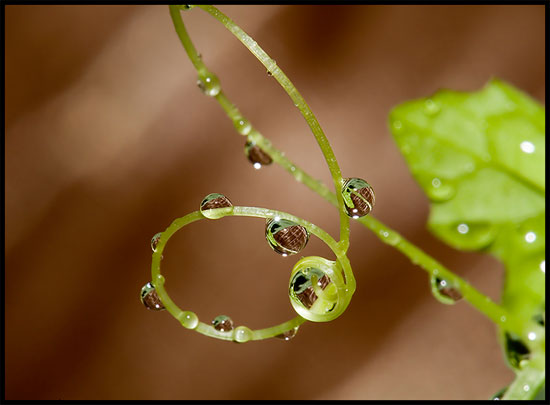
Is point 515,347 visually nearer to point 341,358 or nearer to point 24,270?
point 341,358

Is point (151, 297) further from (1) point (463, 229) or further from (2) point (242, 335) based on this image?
(1) point (463, 229)

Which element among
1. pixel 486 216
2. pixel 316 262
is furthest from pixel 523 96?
pixel 316 262

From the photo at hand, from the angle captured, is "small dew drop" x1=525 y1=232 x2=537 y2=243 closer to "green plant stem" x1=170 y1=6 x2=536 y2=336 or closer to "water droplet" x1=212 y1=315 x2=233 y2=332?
"green plant stem" x1=170 y1=6 x2=536 y2=336

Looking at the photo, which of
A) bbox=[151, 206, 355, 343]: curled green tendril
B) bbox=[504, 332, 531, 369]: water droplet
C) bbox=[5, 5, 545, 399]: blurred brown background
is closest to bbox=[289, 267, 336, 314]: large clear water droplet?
bbox=[151, 206, 355, 343]: curled green tendril

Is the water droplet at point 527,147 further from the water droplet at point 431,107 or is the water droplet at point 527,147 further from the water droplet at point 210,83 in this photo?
the water droplet at point 210,83

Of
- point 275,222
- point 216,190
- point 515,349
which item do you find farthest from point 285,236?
point 216,190

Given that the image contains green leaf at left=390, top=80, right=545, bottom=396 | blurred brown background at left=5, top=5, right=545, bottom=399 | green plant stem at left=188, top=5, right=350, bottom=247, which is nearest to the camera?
green plant stem at left=188, top=5, right=350, bottom=247

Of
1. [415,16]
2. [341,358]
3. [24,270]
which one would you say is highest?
[415,16]
